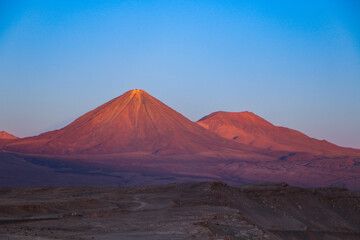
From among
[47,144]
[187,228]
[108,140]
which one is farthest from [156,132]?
[187,228]

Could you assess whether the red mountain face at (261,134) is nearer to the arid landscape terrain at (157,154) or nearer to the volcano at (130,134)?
the arid landscape terrain at (157,154)

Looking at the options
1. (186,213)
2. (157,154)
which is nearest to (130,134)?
(157,154)

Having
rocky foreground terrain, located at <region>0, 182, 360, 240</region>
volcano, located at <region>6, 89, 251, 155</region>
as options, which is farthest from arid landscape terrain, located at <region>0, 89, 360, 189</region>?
rocky foreground terrain, located at <region>0, 182, 360, 240</region>

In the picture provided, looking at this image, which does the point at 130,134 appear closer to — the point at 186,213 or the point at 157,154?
the point at 157,154

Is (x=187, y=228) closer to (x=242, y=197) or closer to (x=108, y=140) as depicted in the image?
(x=242, y=197)

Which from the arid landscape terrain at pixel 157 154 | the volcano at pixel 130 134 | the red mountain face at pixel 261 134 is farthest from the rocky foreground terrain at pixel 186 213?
the red mountain face at pixel 261 134

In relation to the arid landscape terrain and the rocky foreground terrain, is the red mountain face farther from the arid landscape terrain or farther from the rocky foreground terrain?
the rocky foreground terrain

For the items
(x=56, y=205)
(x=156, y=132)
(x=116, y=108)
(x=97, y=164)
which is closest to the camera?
(x=56, y=205)
